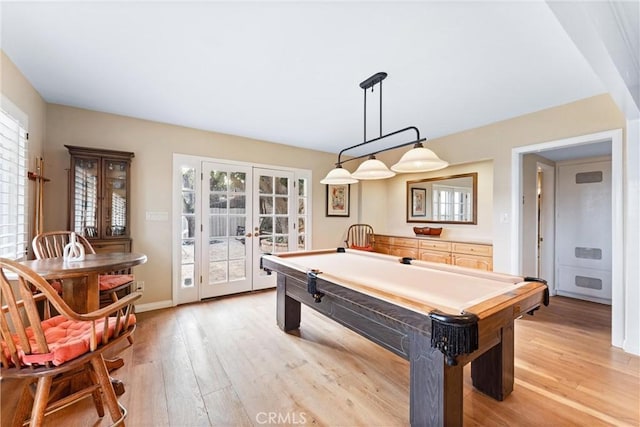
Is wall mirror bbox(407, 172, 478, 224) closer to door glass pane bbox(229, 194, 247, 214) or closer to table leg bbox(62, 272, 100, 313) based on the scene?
door glass pane bbox(229, 194, 247, 214)

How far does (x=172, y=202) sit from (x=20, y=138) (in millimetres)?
1459

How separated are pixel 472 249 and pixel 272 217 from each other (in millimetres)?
2967

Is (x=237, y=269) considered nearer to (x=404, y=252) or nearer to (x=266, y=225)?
(x=266, y=225)

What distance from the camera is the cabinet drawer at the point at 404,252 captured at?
444 centimetres

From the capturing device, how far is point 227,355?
7.47 ft

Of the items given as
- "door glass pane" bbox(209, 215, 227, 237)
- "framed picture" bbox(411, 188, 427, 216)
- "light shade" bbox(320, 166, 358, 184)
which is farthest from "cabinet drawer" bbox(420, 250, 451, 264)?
"door glass pane" bbox(209, 215, 227, 237)

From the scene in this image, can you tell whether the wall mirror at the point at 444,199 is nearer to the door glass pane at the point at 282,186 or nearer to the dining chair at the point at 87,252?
the door glass pane at the point at 282,186

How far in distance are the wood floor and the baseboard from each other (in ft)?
1.34

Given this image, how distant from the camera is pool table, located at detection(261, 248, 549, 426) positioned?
1207 mm

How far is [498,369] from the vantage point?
1.74 m

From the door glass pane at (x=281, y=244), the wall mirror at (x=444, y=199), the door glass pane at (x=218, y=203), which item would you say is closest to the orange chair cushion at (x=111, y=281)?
the door glass pane at (x=218, y=203)

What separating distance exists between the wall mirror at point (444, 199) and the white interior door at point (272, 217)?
7.35 feet

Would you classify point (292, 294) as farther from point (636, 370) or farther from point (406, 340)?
point (636, 370)

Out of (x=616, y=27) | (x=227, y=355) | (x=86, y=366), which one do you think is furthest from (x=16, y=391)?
(x=616, y=27)
